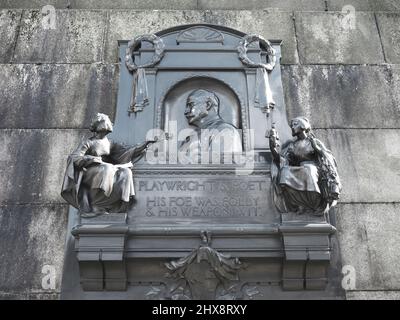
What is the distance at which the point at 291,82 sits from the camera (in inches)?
327

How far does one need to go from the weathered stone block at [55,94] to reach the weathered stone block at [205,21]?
78 cm

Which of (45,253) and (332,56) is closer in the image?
(45,253)

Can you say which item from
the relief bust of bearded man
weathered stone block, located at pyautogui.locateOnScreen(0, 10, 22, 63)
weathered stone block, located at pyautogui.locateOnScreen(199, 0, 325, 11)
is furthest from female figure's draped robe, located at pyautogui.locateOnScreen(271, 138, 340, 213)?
weathered stone block, located at pyautogui.locateOnScreen(0, 10, 22, 63)

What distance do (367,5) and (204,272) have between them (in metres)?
5.81

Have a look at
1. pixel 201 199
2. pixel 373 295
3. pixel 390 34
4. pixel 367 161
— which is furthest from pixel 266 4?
pixel 373 295

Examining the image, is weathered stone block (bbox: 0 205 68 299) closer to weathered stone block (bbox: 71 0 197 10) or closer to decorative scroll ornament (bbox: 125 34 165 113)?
decorative scroll ornament (bbox: 125 34 165 113)

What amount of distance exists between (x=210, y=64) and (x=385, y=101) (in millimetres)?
2787

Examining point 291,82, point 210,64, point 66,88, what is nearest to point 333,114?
point 291,82

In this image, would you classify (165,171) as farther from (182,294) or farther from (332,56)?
(332,56)

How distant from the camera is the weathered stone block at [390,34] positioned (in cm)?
874

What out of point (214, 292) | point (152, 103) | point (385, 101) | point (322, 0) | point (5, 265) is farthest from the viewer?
point (322, 0)

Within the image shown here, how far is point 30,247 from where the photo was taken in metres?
7.06

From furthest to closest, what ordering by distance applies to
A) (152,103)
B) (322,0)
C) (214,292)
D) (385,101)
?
(322,0)
(385,101)
(152,103)
(214,292)

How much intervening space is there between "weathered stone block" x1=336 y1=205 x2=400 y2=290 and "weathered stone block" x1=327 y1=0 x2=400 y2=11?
381cm
